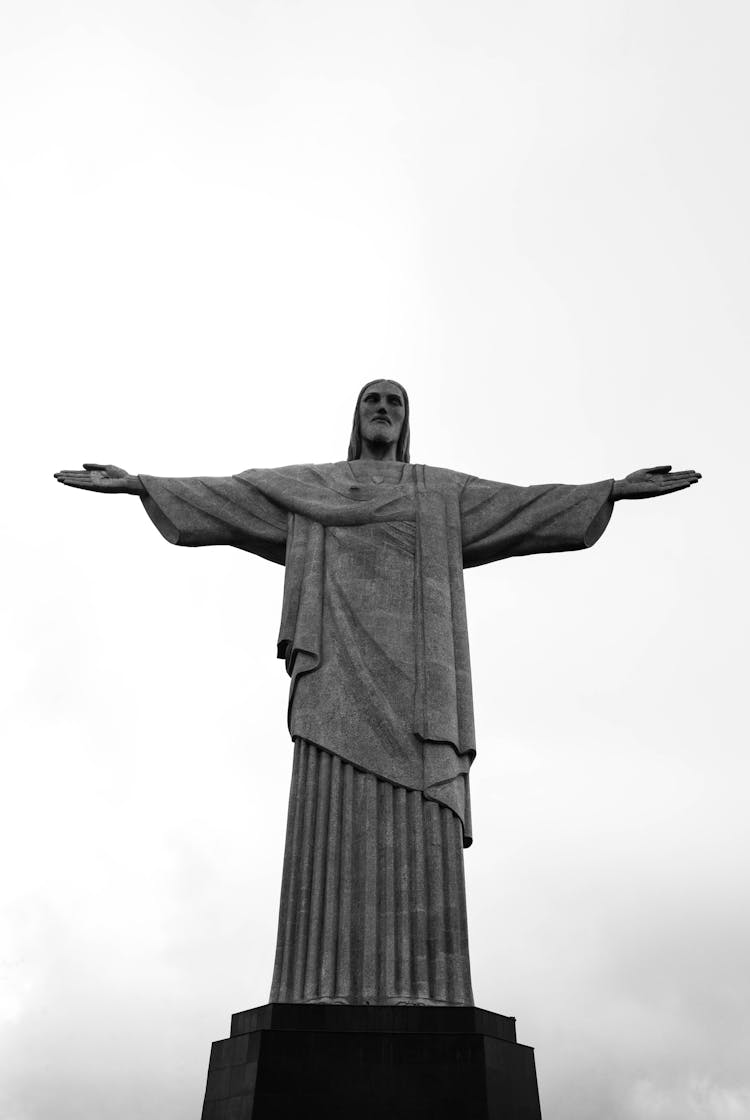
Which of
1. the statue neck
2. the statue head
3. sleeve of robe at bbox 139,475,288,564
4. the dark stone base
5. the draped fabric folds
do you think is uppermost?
the statue head

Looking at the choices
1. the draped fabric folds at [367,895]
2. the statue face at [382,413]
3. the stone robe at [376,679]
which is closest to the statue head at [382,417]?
the statue face at [382,413]

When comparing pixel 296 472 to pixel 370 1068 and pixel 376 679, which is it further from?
pixel 370 1068

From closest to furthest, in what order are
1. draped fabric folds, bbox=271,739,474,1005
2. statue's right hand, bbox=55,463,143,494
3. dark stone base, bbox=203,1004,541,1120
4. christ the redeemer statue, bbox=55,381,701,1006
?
dark stone base, bbox=203,1004,541,1120 → draped fabric folds, bbox=271,739,474,1005 → christ the redeemer statue, bbox=55,381,701,1006 → statue's right hand, bbox=55,463,143,494

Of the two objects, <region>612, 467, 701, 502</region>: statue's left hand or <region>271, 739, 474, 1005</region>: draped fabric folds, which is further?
<region>612, 467, 701, 502</region>: statue's left hand

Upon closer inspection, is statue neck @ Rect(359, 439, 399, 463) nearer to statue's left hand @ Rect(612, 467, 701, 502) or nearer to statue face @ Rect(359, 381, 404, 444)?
statue face @ Rect(359, 381, 404, 444)

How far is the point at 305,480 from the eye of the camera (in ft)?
41.3

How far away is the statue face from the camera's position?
12977 mm

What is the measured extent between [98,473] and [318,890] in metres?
5.16

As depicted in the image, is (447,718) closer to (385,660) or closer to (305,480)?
(385,660)

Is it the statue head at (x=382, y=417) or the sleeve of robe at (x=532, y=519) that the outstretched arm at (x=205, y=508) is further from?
the sleeve of robe at (x=532, y=519)

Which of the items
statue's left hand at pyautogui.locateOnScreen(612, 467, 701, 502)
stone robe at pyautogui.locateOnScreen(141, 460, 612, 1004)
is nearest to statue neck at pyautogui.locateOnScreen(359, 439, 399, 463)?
stone robe at pyautogui.locateOnScreen(141, 460, 612, 1004)

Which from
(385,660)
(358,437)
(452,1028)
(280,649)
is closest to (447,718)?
(385,660)

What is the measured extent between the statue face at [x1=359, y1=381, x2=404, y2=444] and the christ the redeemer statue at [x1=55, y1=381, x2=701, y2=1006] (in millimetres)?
19

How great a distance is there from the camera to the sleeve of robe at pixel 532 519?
1238 centimetres
